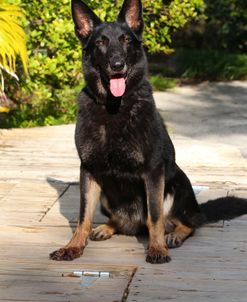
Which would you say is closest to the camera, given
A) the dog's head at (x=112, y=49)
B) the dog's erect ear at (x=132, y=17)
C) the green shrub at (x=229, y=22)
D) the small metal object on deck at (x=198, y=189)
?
the dog's head at (x=112, y=49)

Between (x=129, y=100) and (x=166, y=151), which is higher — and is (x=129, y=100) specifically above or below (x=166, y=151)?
above

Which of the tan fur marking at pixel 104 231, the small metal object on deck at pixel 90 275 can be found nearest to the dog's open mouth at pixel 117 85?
the tan fur marking at pixel 104 231

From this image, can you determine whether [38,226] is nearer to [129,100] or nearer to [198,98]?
[129,100]

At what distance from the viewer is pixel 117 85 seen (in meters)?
4.55

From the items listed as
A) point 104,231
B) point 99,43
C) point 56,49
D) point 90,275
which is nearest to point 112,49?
point 99,43

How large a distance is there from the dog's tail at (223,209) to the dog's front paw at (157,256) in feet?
2.68

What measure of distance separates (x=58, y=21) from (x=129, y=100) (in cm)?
469

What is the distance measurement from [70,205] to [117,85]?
151cm

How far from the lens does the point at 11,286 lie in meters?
3.96

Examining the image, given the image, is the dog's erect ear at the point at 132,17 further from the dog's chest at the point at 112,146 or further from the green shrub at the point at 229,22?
the green shrub at the point at 229,22

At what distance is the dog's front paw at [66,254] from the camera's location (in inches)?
174

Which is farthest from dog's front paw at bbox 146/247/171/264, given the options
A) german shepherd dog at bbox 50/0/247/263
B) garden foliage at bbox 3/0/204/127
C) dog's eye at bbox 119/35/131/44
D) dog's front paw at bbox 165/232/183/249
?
garden foliage at bbox 3/0/204/127

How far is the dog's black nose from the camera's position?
14.4ft

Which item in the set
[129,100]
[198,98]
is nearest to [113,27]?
[129,100]
